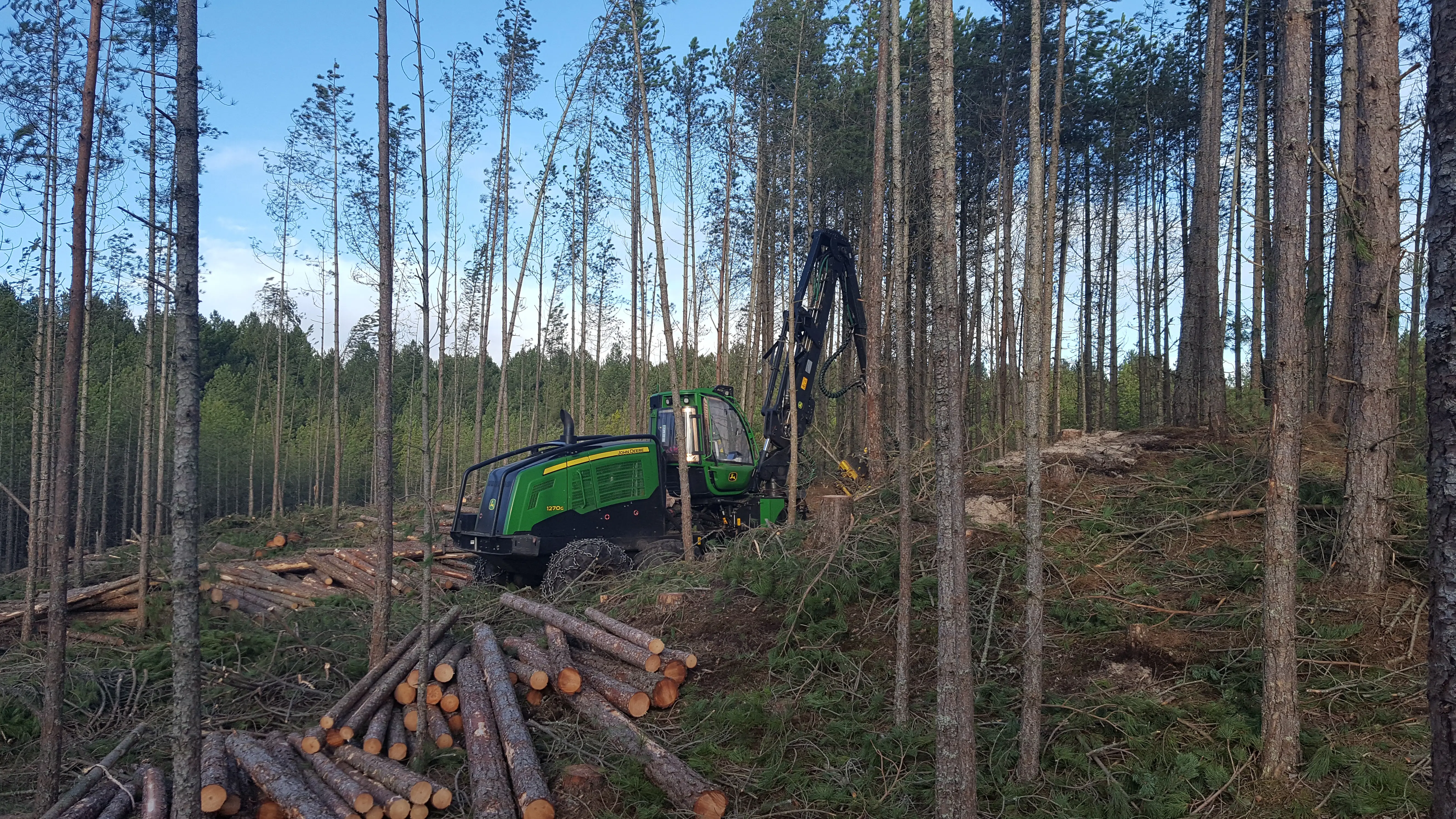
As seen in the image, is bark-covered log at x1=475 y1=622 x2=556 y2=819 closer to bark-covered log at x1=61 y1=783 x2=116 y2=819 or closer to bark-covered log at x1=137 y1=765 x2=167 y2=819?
bark-covered log at x1=137 y1=765 x2=167 y2=819

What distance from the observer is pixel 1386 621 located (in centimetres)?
529

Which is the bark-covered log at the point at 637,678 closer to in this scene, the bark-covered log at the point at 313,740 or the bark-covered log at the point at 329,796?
the bark-covered log at the point at 313,740

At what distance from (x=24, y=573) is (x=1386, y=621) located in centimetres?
1833

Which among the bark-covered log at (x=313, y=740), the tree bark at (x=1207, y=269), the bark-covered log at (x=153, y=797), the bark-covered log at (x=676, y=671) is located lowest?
the bark-covered log at (x=153, y=797)

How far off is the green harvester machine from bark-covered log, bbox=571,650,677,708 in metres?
2.57

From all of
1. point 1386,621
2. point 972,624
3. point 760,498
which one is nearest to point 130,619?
point 760,498

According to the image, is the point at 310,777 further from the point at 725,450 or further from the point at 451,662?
the point at 725,450

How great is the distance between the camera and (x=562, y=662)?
22.0ft

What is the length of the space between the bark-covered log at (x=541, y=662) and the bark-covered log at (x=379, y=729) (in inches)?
40.3

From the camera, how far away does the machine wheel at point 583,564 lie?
947cm

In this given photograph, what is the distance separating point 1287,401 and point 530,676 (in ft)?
17.3

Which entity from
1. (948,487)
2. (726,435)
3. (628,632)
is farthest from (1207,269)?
(628,632)

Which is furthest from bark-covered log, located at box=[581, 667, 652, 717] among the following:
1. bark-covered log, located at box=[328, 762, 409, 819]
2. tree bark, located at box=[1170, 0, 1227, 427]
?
tree bark, located at box=[1170, 0, 1227, 427]

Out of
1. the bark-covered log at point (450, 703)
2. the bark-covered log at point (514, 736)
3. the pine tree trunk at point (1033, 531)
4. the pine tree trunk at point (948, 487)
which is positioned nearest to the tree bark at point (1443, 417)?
the pine tree trunk at point (948, 487)
